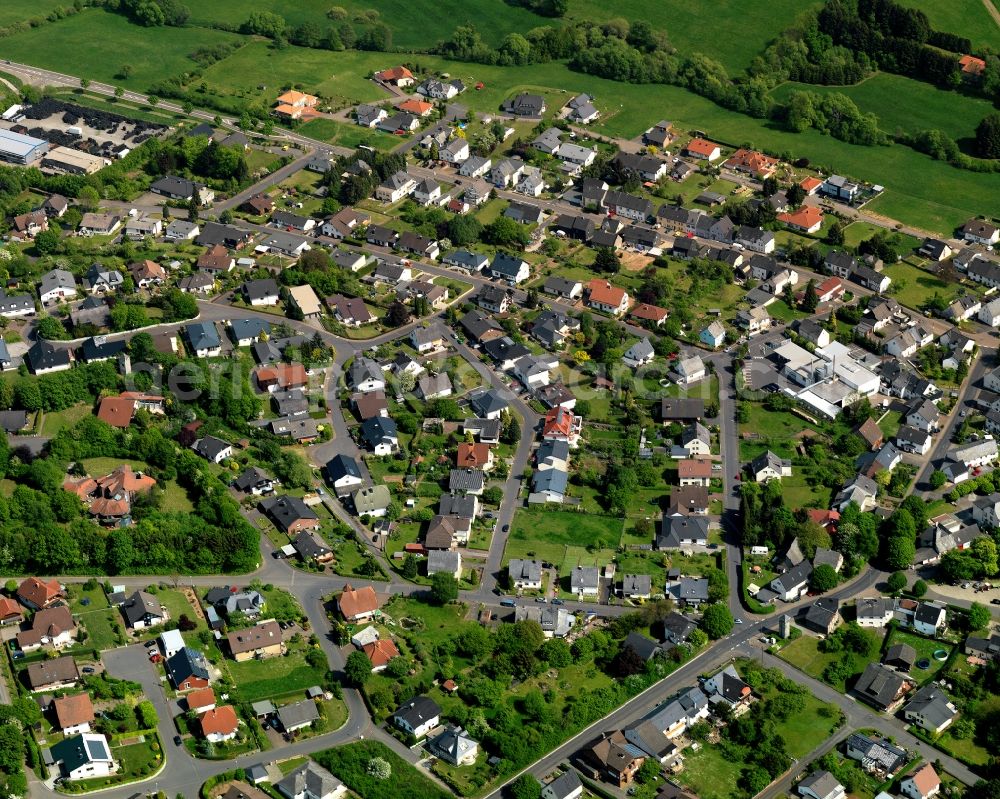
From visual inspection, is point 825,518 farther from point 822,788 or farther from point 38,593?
point 38,593

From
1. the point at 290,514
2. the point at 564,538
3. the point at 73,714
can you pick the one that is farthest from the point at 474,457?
the point at 73,714

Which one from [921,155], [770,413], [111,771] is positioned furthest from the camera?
[921,155]

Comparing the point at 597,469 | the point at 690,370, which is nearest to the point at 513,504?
the point at 597,469

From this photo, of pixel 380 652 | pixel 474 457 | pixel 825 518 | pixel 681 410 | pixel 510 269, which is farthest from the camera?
pixel 510 269

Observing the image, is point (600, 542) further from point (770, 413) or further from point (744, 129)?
point (744, 129)

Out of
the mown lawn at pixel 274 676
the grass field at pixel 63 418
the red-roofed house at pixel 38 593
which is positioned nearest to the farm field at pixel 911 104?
the grass field at pixel 63 418

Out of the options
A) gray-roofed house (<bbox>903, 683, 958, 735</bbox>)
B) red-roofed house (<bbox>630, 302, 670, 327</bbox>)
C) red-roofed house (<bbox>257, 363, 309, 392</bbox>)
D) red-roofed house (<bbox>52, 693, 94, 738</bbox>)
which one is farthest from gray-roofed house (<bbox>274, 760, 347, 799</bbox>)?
red-roofed house (<bbox>630, 302, 670, 327</bbox>)

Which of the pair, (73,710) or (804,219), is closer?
(73,710)
